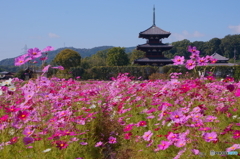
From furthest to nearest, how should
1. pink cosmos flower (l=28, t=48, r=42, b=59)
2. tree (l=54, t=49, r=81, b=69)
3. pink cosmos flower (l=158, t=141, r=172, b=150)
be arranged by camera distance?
1. tree (l=54, t=49, r=81, b=69)
2. pink cosmos flower (l=28, t=48, r=42, b=59)
3. pink cosmos flower (l=158, t=141, r=172, b=150)

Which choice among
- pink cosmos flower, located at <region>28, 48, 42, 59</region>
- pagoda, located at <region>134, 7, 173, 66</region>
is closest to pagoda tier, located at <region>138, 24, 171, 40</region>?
pagoda, located at <region>134, 7, 173, 66</region>

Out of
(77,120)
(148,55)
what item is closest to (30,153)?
(77,120)

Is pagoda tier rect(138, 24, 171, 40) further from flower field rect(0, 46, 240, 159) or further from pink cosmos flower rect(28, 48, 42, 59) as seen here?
pink cosmos flower rect(28, 48, 42, 59)

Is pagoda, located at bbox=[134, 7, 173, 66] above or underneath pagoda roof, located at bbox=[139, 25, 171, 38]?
underneath

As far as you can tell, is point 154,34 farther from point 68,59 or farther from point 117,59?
point 68,59

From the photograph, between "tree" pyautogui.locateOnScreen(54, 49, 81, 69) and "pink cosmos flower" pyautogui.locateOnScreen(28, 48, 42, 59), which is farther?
"tree" pyautogui.locateOnScreen(54, 49, 81, 69)

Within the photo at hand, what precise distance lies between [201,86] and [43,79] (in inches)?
85.4

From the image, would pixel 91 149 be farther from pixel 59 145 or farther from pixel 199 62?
pixel 199 62

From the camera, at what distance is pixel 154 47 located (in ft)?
125

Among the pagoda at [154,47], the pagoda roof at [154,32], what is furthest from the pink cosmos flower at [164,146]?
the pagoda roof at [154,32]

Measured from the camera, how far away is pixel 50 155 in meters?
3.44

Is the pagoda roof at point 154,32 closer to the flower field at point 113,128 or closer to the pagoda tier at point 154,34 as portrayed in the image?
the pagoda tier at point 154,34

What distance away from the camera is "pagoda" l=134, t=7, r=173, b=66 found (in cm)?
3784

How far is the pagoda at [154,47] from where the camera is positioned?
37.8 metres
